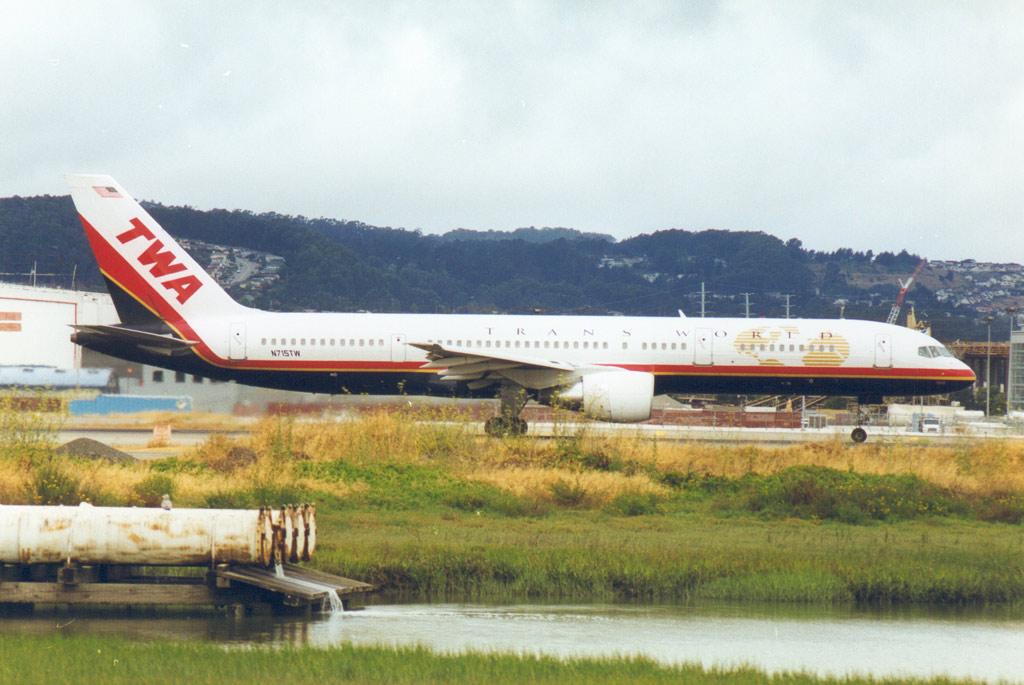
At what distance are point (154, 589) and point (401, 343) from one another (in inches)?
745

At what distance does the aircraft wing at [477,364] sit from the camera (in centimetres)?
2853

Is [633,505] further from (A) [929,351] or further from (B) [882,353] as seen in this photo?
(A) [929,351]

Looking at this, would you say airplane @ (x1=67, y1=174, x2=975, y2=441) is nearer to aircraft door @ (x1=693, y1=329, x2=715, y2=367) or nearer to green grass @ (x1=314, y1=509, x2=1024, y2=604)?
aircraft door @ (x1=693, y1=329, x2=715, y2=367)

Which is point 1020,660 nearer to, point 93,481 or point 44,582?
point 44,582

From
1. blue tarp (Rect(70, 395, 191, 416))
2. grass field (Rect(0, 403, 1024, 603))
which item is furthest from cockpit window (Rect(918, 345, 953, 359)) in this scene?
blue tarp (Rect(70, 395, 191, 416))

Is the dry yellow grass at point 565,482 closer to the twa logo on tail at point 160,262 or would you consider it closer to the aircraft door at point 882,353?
the aircraft door at point 882,353

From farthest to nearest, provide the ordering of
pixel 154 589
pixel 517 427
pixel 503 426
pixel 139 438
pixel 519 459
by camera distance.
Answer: pixel 139 438, pixel 517 427, pixel 503 426, pixel 519 459, pixel 154 589

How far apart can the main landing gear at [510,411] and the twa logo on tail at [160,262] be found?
9.26 m

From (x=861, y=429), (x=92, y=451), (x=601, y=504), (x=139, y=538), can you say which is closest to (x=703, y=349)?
(x=861, y=429)

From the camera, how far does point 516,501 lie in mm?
19812

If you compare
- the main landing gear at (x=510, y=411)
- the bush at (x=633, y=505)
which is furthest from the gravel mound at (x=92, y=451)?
the bush at (x=633, y=505)

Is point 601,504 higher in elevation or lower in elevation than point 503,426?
lower

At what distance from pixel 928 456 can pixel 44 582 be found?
807 inches

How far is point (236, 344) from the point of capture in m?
31.0
